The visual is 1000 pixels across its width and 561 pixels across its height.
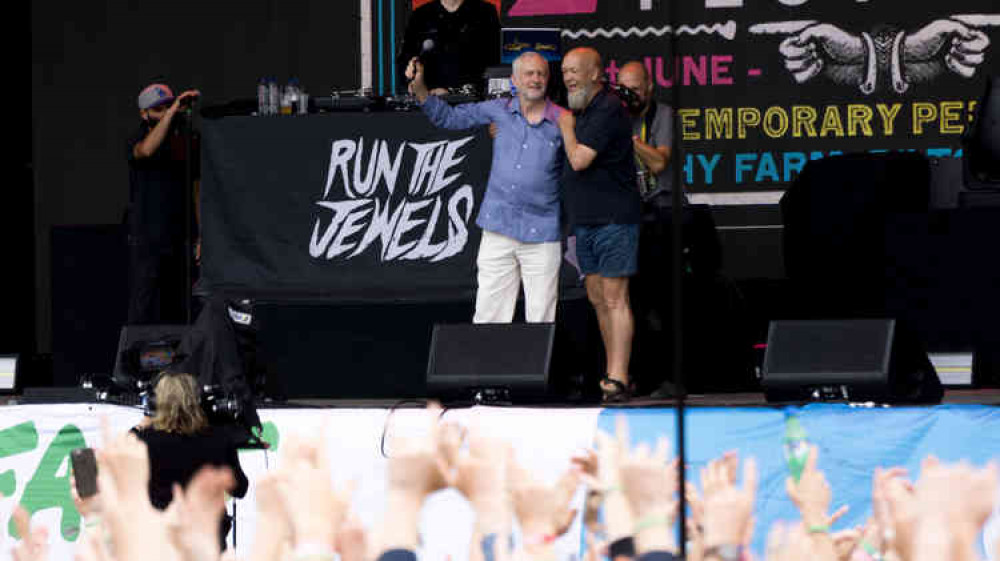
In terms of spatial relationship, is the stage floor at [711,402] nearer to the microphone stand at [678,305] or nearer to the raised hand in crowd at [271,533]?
the microphone stand at [678,305]

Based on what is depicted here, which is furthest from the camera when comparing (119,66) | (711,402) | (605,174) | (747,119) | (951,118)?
(119,66)

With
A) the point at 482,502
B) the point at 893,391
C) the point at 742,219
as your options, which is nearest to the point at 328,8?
the point at 742,219

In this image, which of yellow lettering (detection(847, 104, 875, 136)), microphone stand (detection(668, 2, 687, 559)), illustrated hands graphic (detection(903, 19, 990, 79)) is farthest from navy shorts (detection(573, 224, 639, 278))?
microphone stand (detection(668, 2, 687, 559))

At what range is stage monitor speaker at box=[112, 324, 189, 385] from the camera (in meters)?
6.49

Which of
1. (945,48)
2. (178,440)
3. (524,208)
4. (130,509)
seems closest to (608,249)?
(524,208)

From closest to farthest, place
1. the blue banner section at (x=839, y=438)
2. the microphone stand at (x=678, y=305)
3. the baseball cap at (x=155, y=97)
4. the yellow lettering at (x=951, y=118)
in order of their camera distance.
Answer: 1. the microphone stand at (x=678, y=305)
2. the blue banner section at (x=839, y=438)
3. the baseball cap at (x=155, y=97)
4. the yellow lettering at (x=951, y=118)

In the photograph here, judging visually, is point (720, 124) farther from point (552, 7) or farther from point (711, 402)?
point (711, 402)

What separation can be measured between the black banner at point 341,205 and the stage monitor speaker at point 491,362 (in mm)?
942

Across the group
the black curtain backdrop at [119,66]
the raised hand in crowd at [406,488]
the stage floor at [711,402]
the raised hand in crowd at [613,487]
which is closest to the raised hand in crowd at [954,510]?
the raised hand in crowd at [613,487]

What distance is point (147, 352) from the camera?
6543 mm

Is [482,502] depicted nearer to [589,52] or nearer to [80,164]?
[589,52]

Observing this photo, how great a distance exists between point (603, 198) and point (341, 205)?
1548mm

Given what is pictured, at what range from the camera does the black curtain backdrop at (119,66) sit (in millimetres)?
9461

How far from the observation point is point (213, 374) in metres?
5.86
